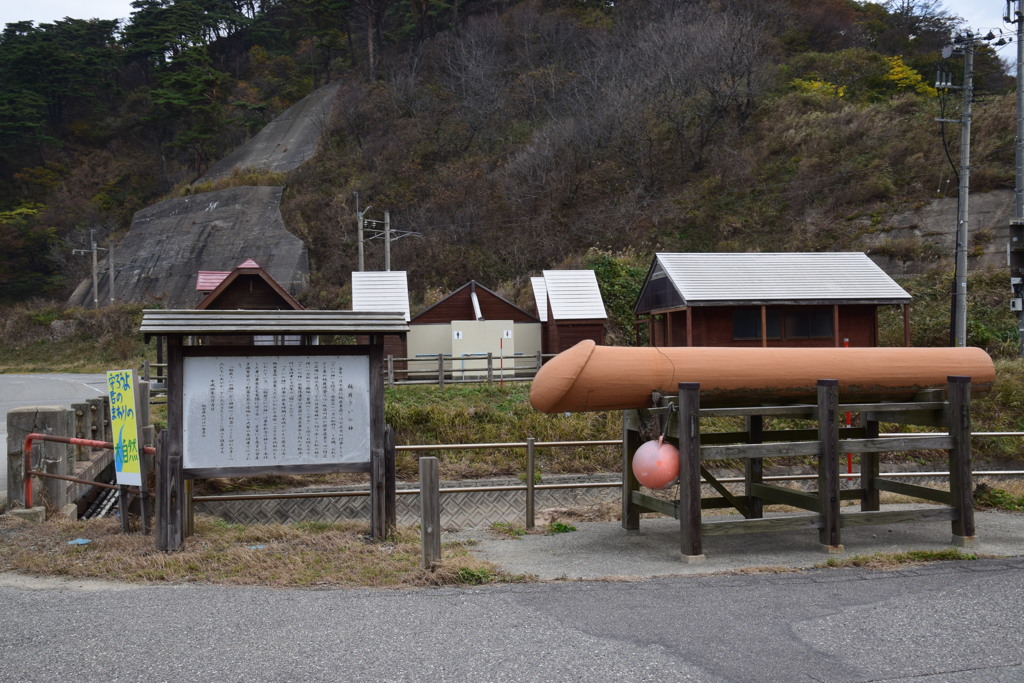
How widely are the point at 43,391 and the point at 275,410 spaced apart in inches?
837

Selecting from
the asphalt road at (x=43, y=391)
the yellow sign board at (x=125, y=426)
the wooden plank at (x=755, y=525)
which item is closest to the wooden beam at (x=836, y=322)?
the wooden plank at (x=755, y=525)

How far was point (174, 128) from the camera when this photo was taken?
73.2m

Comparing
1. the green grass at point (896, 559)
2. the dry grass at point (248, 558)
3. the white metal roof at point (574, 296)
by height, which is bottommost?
the green grass at point (896, 559)

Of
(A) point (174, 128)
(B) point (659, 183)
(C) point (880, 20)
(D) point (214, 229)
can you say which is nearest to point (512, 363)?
(B) point (659, 183)

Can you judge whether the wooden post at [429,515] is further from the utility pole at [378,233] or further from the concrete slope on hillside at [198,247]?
the concrete slope on hillside at [198,247]

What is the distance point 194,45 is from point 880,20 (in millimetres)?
57872

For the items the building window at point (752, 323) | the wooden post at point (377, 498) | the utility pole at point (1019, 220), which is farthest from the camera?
the building window at point (752, 323)

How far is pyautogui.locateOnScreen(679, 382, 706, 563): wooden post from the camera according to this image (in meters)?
7.57

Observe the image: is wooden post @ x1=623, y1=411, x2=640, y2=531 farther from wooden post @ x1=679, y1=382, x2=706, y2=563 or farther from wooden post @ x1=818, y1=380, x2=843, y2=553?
wooden post @ x1=818, y1=380, x2=843, y2=553

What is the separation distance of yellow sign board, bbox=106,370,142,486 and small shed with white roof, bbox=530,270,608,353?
67.3 feet

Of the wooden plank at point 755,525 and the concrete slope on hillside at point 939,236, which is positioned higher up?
the concrete slope on hillside at point 939,236

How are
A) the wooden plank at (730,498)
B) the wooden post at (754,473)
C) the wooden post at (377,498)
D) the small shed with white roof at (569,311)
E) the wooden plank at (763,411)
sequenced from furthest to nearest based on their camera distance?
the small shed with white roof at (569,311), the wooden post at (754,473), the wooden plank at (730,498), the wooden post at (377,498), the wooden plank at (763,411)

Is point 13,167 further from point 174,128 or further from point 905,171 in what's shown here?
point 905,171

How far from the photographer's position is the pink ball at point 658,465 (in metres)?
7.82
